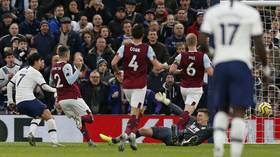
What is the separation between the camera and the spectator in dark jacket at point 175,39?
971 inches

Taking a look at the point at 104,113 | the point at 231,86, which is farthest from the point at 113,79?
the point at 231,86

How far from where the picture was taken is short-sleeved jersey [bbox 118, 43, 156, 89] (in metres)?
18.3

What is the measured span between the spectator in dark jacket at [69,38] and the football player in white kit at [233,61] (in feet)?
44.2

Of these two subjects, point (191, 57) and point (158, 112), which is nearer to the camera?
point (191, 57)

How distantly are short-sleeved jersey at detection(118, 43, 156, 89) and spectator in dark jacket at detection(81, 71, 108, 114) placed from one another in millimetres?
5016

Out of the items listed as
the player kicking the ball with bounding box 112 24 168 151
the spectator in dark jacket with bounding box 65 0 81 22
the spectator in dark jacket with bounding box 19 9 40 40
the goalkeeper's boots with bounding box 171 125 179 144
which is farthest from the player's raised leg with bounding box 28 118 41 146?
the spectator in dark jacket with bounding box 65 0 81 22

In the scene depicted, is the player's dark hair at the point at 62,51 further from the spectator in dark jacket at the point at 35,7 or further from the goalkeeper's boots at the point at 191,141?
the spectator in dark jacket at the point at 35,7

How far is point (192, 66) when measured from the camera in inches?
783

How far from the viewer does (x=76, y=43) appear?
25.3 metres

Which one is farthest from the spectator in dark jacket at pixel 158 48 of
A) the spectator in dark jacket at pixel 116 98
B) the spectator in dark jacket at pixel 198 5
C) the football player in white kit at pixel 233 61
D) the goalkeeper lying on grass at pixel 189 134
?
the football player in white kit at pixel 233 61

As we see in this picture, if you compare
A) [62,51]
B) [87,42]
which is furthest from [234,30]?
[87,42]

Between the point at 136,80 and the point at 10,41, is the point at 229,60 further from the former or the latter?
the point at 10,41

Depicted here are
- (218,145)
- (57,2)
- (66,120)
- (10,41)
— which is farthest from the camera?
(57,2)

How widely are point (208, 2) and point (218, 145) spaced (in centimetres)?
1642
